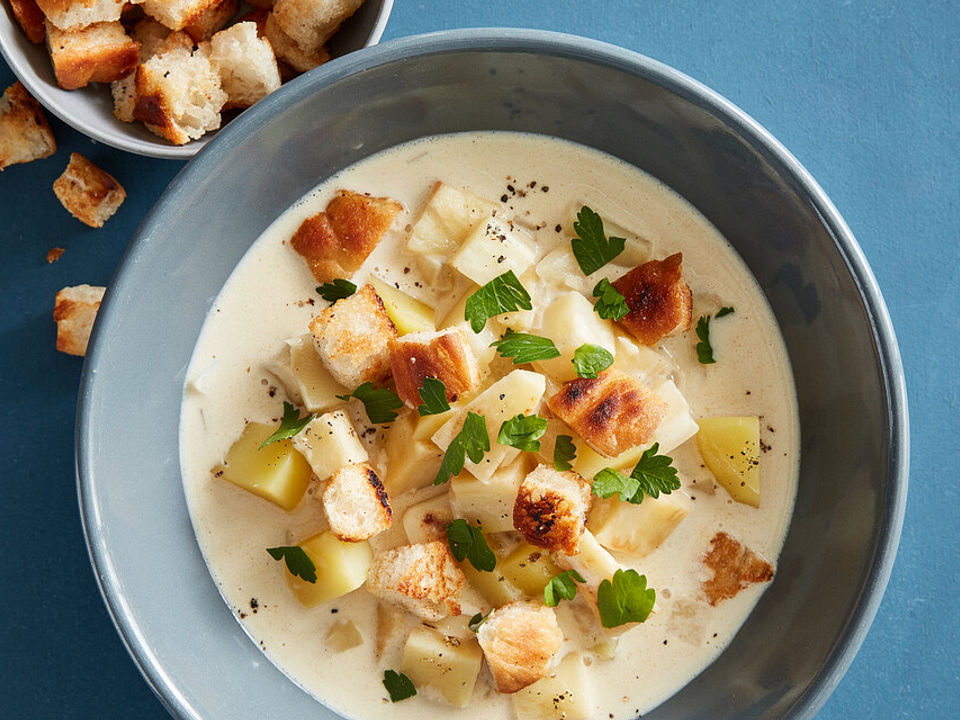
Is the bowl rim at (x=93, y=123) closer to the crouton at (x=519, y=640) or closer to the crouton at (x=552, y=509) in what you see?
the crouton at (x=552, y=509)

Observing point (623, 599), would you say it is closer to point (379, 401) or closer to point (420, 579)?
point (420, 579)

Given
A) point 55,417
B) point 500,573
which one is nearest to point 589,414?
point 500,573

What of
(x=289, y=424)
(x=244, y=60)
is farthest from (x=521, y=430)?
(x=244, y=60)

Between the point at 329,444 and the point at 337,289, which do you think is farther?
the point at 337,289

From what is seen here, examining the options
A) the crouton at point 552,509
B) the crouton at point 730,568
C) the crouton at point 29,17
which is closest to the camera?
the crouton at point 552,509

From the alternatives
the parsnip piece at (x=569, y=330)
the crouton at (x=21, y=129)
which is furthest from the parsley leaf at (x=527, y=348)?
the crouton at (x=21, y=129)
